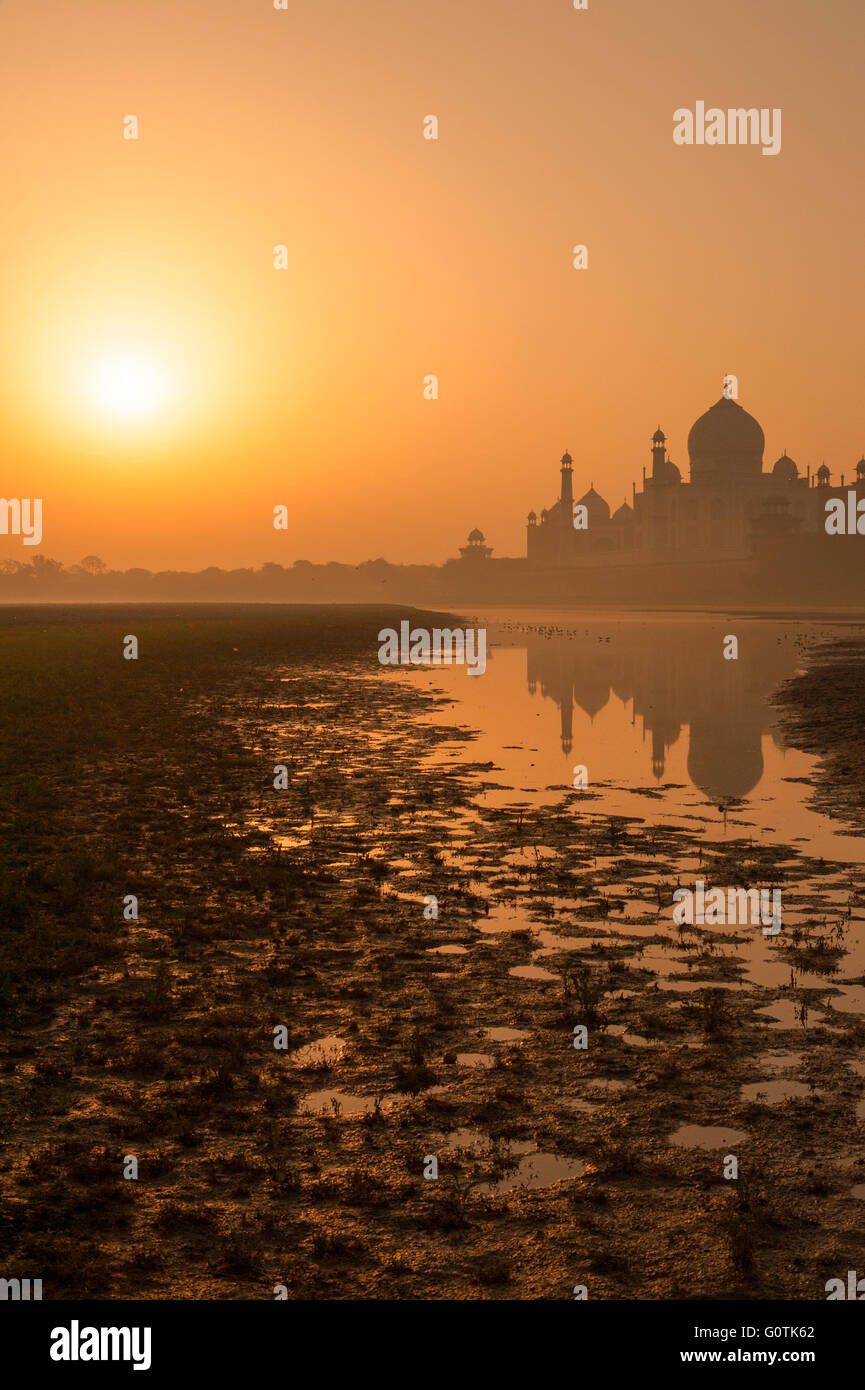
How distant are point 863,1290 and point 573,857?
28.0ft

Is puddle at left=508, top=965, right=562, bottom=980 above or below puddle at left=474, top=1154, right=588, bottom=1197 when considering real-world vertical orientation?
above

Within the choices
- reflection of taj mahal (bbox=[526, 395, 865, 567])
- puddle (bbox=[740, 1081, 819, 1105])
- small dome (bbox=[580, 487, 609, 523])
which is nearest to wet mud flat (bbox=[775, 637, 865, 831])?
puddle (bbox=[740, 1081, 819, 1105])

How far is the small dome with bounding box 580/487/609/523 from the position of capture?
192125 millimetres

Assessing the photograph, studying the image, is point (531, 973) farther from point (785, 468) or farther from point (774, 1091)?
point (785, 468)

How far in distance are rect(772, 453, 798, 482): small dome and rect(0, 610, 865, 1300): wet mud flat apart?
155023 millimetres

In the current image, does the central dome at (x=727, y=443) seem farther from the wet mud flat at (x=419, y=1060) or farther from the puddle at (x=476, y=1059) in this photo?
the puddle at (x=476, y=1059)

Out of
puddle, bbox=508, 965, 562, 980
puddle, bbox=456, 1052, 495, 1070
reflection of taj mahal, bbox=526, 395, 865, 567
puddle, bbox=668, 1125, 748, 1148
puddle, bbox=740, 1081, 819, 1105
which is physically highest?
reflection of taj mahal, bbox=526, 395, 865, 567

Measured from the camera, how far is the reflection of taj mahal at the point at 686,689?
21.0 meters

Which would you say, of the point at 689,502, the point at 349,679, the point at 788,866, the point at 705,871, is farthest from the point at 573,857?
the point at 689,502

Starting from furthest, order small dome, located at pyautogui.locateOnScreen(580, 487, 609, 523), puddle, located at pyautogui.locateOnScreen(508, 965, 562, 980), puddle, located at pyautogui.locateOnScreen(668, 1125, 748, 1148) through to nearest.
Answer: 1. small dome, located at pyautogui.locateOnScreen(580, 487, 609, 523)
2. puddle, located at pyautogui.locateOnScreen(508, 965, 562, 980)
3. puddle, located at pyautogui.locateOnScreen(668, 1125, 748, 1148)

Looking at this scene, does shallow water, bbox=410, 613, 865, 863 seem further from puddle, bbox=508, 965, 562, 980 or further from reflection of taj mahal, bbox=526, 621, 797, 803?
puddle, bbox=508, 965, 562, 980

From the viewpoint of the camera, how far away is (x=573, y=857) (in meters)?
13.6

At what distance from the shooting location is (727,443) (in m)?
147

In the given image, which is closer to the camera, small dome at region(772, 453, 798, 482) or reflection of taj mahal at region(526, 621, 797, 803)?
reflection of taj mahal at region(526, 621, 797, 803)
